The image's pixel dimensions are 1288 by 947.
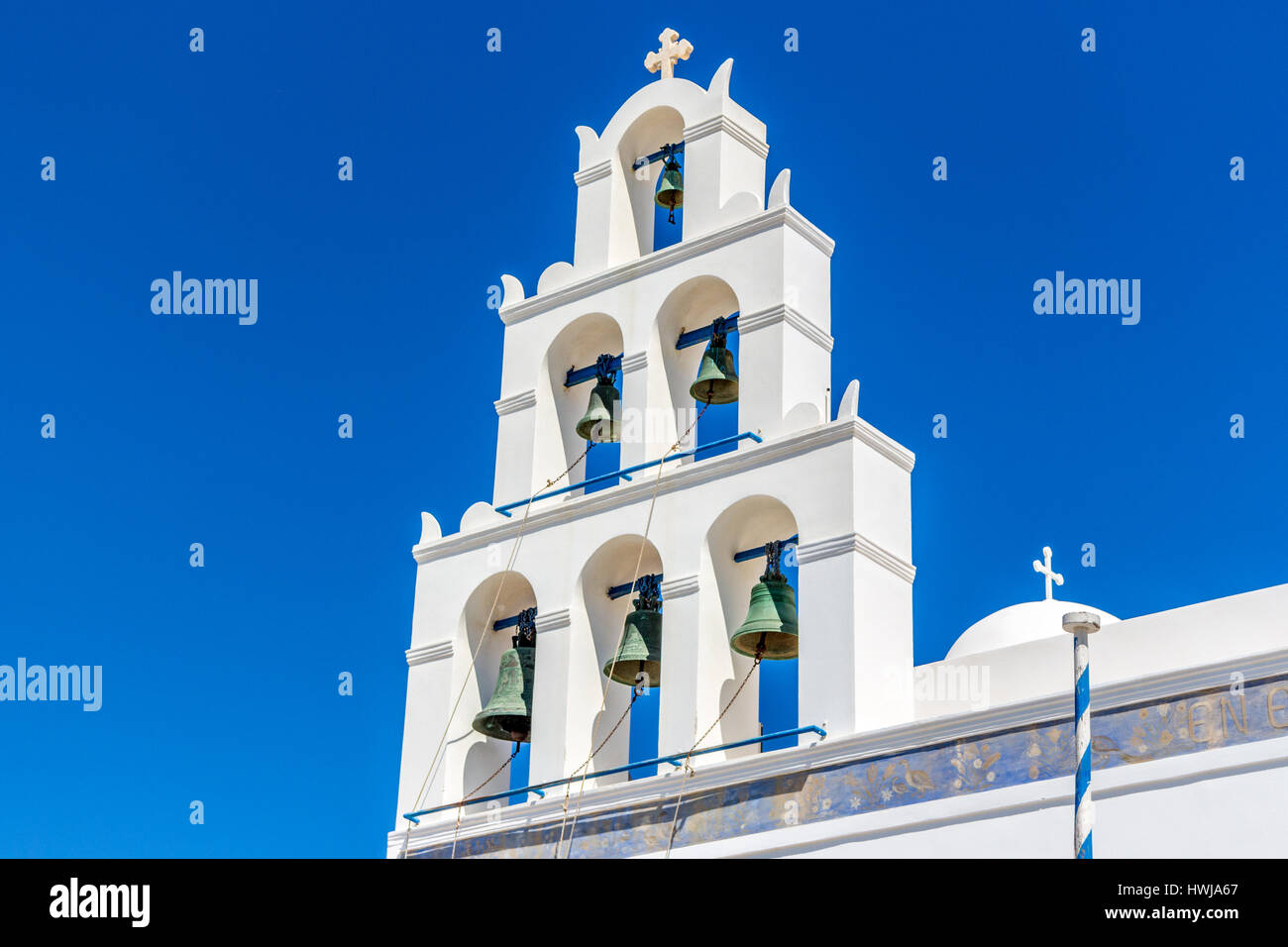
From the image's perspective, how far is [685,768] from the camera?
14.0 meters

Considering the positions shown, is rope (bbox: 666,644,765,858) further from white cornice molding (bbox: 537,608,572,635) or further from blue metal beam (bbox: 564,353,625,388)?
blue metal beam (bbox: 564,353,625,388)

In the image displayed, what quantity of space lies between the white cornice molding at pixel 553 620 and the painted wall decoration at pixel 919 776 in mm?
1497

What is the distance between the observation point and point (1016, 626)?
16422 mm

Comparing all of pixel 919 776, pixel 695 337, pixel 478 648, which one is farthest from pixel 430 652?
pixel 919 776

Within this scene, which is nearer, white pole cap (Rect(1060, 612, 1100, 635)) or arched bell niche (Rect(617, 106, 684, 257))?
white pole cap (Rect(1060, 612, 1100, 635))

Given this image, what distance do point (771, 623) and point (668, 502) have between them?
1.34 m

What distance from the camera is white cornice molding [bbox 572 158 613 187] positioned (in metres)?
16.9

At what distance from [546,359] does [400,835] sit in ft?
12.5

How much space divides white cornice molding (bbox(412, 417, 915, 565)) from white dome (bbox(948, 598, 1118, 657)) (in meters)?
2.44

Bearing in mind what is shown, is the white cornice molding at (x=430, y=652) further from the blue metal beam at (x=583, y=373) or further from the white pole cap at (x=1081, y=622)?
the white pole cap at (x=1081, y=622)

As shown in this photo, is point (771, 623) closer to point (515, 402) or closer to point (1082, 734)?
point (515, 402)

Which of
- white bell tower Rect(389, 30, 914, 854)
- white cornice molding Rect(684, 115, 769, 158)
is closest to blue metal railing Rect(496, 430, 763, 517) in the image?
white bell tower Rect(389, 30, 914, 854)

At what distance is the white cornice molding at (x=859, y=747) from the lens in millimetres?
12055
